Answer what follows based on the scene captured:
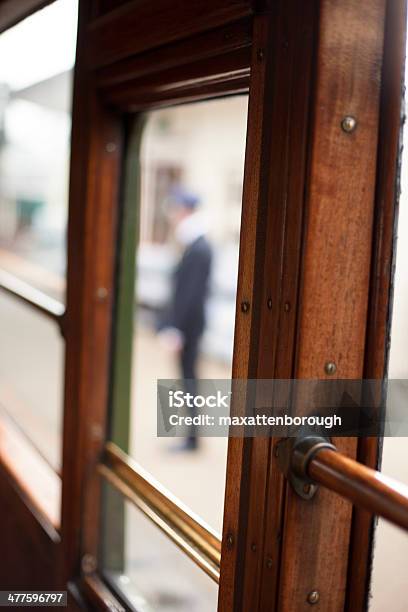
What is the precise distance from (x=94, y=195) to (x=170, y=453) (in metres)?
2.81

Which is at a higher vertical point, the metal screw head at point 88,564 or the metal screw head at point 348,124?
the metal screw head at point 348,124

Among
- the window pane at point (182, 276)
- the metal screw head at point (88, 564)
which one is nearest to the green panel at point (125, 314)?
the window pane at point (182, 276)

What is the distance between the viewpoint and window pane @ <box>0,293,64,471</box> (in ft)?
9.14

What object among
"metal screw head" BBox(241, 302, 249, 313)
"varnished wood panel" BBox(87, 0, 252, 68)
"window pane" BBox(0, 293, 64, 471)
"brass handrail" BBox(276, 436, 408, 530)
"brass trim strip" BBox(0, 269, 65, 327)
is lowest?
"window pane" BBox(0, 293, 64, 471)

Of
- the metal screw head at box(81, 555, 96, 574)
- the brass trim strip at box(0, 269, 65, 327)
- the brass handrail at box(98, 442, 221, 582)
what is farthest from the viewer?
the brass trim strip at box(0, 269, 65, 327)

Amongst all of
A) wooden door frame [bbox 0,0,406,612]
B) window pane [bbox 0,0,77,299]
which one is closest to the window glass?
window pane [bbox 0,0,77,299]

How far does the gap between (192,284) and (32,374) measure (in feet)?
4.13

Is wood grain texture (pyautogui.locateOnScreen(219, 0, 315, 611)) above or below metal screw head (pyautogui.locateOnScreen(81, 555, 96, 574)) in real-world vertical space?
above

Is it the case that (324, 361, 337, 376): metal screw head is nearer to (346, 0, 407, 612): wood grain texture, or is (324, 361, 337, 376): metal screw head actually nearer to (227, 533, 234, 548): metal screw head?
(346, 0, 407, 612): wood grain texture

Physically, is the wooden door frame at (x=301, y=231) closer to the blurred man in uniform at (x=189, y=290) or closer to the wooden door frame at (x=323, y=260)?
the wooden door frame at (x=323, y=260)

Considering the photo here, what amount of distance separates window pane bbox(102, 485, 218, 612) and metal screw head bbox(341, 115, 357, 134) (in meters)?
0.92

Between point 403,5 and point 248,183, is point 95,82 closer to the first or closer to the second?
point 248,183

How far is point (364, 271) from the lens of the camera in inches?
34.6

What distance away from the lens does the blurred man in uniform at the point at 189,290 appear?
169 inches
